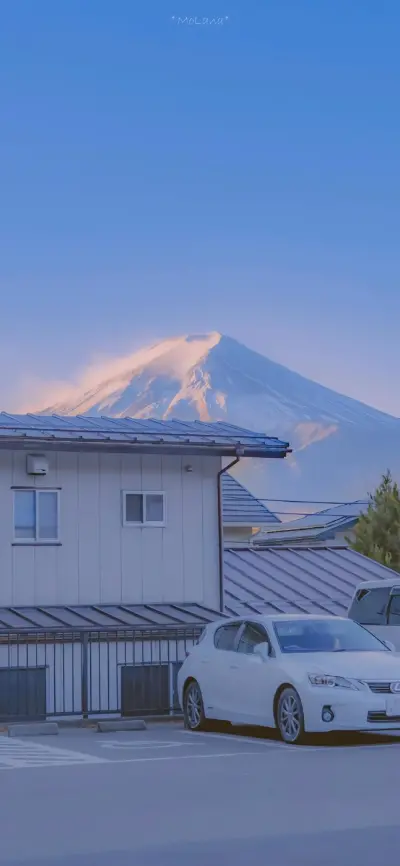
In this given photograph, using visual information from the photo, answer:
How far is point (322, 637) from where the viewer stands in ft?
58.9

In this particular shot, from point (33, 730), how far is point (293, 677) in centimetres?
454

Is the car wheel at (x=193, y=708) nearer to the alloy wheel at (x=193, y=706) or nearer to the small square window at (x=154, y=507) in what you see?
the alloy wheel at (x=193, y=706)

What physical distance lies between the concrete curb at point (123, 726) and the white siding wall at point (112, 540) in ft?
17.0

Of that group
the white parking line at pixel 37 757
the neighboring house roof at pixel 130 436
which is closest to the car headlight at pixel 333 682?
the white parking line at pixel 37 757

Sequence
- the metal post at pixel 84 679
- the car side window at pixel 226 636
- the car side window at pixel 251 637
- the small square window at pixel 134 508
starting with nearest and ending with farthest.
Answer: the car side window at pixel 251 637
the car side window at pixel 226 636
the metal post at pixel 84 679
the small square window at pixel 134 508

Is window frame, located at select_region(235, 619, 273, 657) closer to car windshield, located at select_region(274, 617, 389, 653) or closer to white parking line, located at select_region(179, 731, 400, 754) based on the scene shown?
car windshield, located at select_region(274, 617, 389, 653)

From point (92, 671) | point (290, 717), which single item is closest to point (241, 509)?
point (92, 671)

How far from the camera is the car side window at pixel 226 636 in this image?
18891 mm

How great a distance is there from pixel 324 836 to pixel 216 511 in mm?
17918

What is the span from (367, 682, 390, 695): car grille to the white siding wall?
9880mm

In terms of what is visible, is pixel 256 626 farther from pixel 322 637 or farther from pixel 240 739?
pixel 240 739

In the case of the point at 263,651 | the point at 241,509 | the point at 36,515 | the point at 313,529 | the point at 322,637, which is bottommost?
the point at 263,651

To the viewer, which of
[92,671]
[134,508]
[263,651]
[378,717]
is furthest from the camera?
[134,508]

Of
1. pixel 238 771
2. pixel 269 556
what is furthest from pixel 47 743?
pixel 269 556
